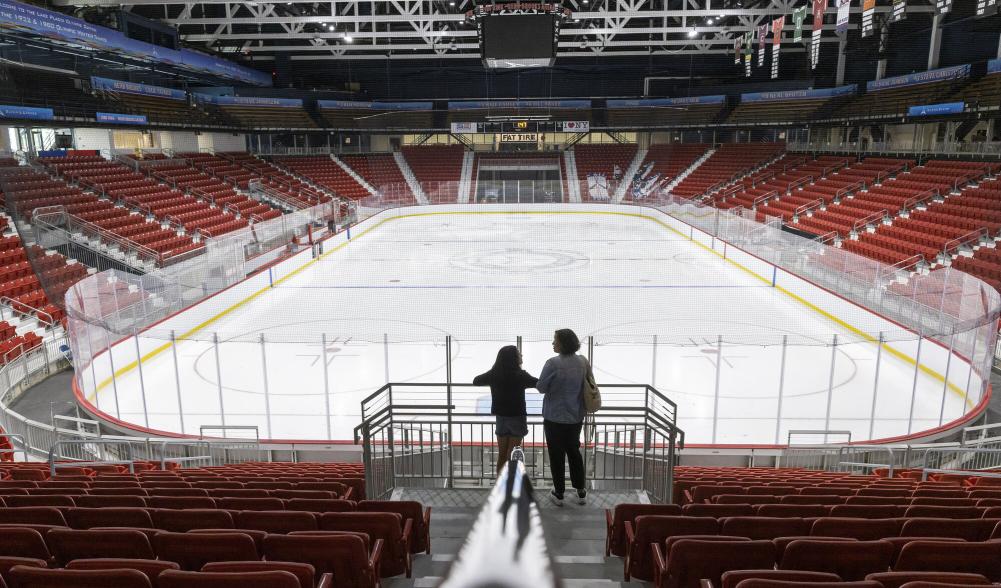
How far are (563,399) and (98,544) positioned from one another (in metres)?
2.78

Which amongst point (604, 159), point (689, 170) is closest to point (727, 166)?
point (689, 170)

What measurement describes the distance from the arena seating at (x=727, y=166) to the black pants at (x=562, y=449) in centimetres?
3256

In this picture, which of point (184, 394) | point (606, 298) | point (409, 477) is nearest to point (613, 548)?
point (409, 477)

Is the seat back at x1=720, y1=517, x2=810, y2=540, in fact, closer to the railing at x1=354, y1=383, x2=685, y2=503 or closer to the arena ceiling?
the railing at x1=354, y1=383, x2=685, y2=503

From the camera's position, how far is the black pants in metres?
4.67

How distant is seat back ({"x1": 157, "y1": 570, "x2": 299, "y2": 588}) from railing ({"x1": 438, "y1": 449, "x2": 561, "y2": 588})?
140 centimetres

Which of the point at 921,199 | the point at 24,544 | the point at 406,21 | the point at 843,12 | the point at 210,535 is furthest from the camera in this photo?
the point at 406,21

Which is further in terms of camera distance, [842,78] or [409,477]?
[842,78]

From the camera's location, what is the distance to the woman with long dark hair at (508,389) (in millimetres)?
4706

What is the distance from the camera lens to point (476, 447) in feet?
27.3

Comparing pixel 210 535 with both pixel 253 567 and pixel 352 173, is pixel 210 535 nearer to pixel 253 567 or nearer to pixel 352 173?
pixel 253 567

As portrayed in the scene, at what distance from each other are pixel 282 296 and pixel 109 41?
1218 centimetres

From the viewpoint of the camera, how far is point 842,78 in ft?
117

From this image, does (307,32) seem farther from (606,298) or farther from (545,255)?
(606,298)
